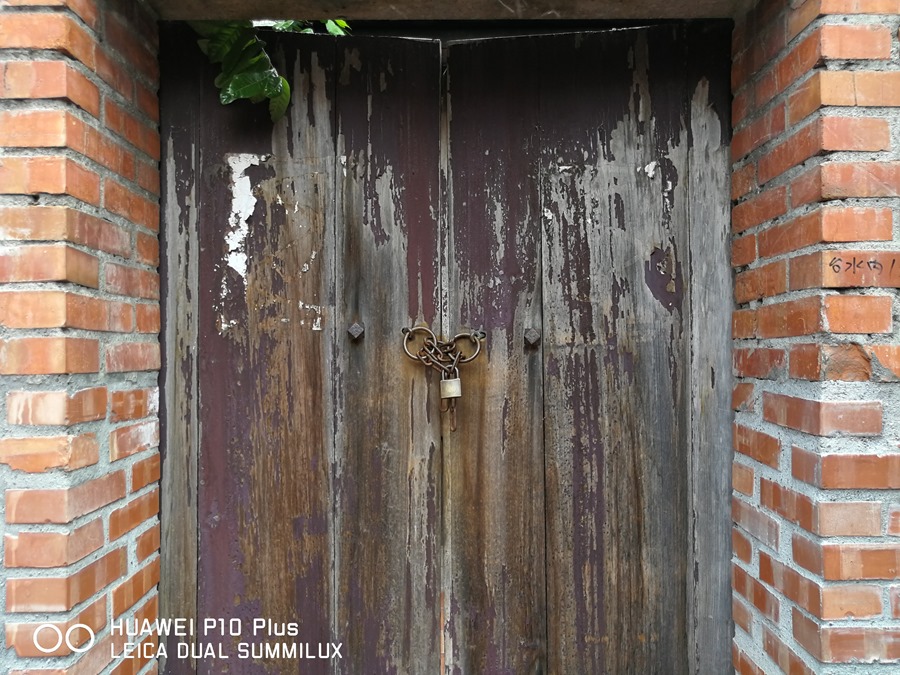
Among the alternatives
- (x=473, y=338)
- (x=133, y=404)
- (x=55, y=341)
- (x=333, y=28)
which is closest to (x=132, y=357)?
(x=133, y=404)

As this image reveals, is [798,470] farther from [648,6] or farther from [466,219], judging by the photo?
[648,6]

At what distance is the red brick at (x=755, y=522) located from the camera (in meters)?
→ 1.23

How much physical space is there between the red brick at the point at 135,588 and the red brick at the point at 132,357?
47 cm

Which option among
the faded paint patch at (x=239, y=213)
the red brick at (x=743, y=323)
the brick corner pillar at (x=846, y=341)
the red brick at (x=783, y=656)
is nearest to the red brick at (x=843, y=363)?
the brick corner pillar at (x=846, y=341)

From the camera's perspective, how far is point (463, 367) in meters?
1.43

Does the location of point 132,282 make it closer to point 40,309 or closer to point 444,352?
point 40,309

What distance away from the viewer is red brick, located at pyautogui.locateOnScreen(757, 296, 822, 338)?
1.10 metres

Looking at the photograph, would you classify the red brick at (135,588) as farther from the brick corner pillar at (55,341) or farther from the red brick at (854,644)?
the red brick at (854,644)

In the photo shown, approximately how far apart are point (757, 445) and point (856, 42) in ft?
2.73

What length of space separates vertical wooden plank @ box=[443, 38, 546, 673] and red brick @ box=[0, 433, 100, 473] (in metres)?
0.79

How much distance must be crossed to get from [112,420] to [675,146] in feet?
4.77

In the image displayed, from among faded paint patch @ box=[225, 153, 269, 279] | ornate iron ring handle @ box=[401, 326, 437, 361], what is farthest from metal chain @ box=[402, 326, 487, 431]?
faded paint patch @ box=[225, 153, 269, 279]

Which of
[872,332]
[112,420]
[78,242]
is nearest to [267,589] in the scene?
[112,420]

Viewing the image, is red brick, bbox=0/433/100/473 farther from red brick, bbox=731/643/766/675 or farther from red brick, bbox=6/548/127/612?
red brick, bbox=731/643/766/675
